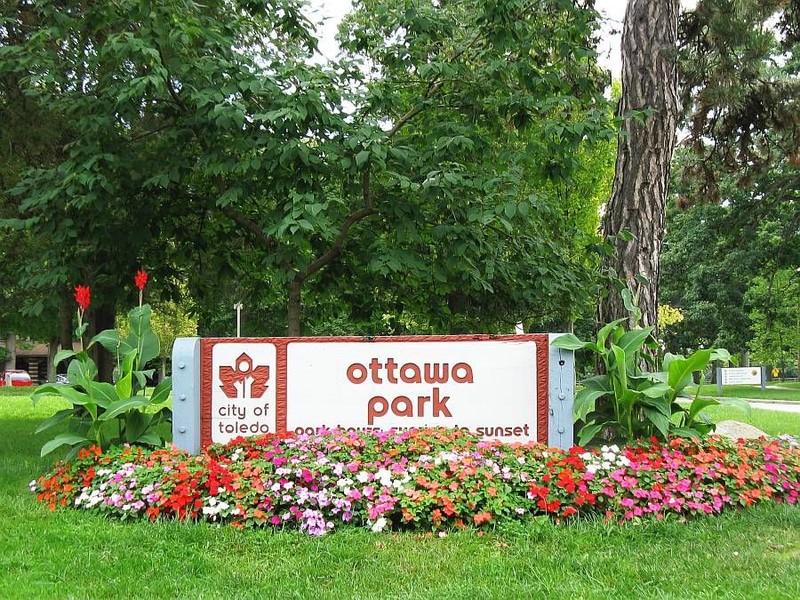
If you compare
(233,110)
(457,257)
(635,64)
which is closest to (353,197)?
(457,257)

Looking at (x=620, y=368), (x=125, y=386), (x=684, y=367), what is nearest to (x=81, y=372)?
(x=125, y=386)

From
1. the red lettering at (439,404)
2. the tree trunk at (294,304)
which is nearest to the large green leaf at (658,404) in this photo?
the red lettering at (439,404)

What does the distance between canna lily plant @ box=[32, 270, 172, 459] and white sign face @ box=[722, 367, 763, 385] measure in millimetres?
30096

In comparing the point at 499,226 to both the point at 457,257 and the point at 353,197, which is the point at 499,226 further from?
the point at 353,197

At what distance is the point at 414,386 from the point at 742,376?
3023 cm

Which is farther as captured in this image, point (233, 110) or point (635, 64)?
point (635, 64)

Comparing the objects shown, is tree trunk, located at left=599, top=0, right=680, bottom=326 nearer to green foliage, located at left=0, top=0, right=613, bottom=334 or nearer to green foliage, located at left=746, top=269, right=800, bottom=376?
green foliage, located at left=0, top=0, right=613, bottom=334

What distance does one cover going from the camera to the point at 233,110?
5840mm

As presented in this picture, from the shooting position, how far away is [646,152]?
7.18 metres

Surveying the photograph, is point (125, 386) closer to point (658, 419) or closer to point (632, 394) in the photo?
point (632, 394)

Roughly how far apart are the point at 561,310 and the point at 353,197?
284cm

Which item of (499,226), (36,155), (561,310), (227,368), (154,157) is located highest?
(36,155)

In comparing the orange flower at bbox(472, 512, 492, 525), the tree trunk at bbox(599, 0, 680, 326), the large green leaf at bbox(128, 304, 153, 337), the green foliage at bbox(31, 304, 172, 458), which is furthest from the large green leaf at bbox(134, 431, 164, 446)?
the tree trunk at bbox(599, 0, 680, 326)

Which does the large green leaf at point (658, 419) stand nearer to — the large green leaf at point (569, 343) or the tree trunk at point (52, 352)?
the large green leaf at point (569, 343)
